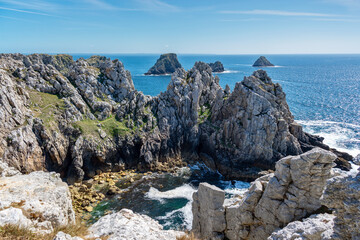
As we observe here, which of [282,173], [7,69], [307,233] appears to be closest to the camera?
[307,233]

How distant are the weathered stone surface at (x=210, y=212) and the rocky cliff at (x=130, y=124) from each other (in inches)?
1154

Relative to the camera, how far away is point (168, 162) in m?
52.6

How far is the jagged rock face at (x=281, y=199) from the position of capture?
1616cm

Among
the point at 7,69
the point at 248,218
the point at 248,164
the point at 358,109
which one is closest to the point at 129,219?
the point at 248,218

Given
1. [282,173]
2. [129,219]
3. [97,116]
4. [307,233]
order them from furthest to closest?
[97,116] < [282,173] < [129,219] < [307,233]

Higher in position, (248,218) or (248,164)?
(248,218)

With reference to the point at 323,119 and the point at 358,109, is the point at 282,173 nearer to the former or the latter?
the point at 323,119

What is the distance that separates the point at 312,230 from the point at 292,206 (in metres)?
4.04

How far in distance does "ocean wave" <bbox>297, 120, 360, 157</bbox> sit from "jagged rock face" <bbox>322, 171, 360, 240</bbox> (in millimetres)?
53339

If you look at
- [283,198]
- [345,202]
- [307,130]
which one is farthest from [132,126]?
[307,130]

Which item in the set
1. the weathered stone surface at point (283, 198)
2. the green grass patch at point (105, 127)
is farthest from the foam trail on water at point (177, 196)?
the weathered stone surface at point (283, 198)

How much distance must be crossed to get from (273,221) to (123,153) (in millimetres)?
38654

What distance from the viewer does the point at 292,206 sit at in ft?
55.7

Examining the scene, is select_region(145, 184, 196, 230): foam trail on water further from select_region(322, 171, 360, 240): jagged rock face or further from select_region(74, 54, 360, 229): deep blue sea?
select_region(322, 171, 360, 240): jagged rock face
